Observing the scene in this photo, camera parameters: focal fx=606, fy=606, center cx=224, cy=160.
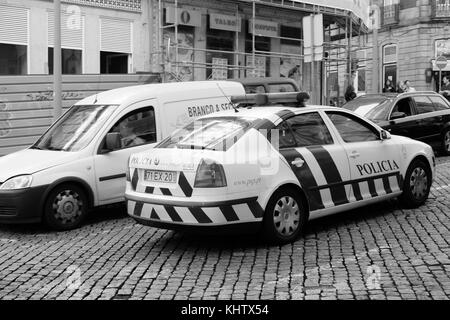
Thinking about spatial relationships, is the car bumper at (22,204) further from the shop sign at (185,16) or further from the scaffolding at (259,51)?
the shop sign at (185,16)

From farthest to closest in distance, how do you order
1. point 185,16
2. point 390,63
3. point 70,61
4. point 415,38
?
point 390,63 → point 415,38 → point 185,16 → point 70,61

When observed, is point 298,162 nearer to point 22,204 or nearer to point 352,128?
point 352,128

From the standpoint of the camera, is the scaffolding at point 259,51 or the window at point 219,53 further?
the window at point 219,53

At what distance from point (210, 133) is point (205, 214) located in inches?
44.8

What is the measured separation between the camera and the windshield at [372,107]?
13.0m

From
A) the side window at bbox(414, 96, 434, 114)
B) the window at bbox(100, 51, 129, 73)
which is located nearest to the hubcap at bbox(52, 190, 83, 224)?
the side window at bbox(414, 96, 434, 114)

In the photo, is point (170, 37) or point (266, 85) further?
point (170, 37)

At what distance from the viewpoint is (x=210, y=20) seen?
19422 millimetres

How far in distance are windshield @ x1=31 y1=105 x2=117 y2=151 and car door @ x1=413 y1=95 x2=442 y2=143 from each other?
24.8 ft

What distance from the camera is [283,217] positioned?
6559mm

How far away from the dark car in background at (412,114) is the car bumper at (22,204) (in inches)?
300

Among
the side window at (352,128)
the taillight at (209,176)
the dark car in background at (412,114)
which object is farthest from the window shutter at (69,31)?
the taillight at (209,176)

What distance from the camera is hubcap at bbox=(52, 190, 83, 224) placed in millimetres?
7910

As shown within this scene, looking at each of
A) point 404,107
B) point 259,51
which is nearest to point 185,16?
point 259,51
